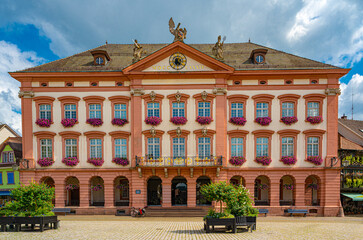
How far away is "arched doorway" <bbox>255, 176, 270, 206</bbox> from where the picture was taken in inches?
1036

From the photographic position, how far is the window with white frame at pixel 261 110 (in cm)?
2520

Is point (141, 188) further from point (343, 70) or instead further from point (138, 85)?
point (343, 70)

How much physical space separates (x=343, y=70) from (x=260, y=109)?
30.1 feet

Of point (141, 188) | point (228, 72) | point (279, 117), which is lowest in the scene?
point (141, 188)

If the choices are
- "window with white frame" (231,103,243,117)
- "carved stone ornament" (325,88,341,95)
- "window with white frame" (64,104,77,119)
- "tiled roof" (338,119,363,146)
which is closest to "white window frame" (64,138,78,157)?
"window with white frame" (64,104,77,119)

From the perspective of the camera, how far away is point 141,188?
80.4 feet

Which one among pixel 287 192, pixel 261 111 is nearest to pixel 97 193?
pixel 261 111

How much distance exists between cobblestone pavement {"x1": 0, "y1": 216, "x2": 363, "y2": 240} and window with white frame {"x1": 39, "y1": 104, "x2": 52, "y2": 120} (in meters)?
11.3

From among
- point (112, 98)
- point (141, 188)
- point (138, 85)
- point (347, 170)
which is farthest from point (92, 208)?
point (347, 170)

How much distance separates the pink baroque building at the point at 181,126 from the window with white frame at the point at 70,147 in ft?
0.35

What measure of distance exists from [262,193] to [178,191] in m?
9.45

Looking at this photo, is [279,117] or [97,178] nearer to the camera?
[279,117]

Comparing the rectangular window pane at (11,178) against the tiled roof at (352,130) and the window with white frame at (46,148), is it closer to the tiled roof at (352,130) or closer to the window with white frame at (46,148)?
the window with white frame at (46,148)

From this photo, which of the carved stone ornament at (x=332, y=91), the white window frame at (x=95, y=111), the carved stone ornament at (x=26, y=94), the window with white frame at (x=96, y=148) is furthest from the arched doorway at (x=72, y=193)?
the carved stone ornament at (x=332, y=91)
